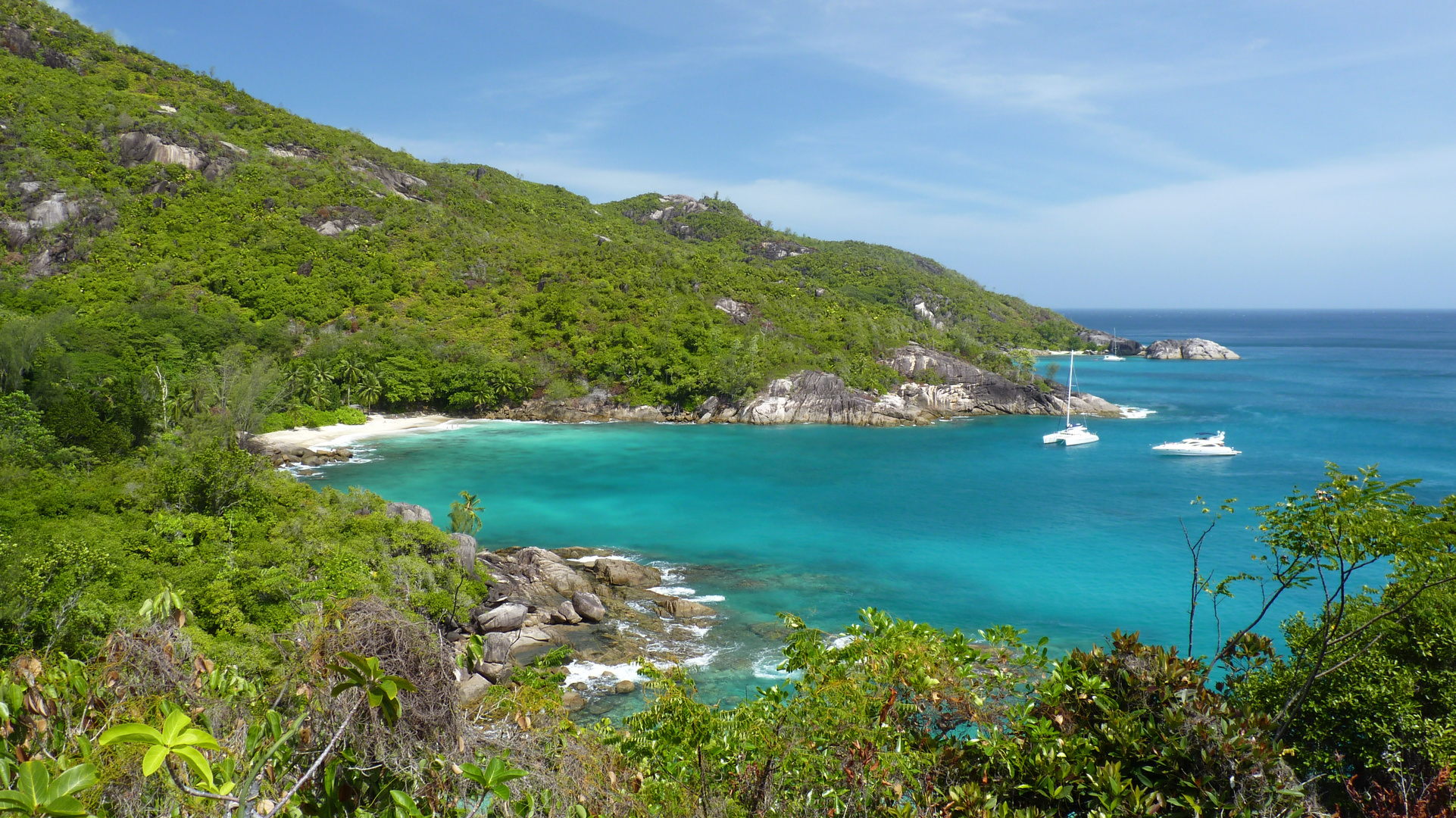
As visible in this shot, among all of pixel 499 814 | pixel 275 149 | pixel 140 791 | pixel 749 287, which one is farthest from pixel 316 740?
pixel 275 149

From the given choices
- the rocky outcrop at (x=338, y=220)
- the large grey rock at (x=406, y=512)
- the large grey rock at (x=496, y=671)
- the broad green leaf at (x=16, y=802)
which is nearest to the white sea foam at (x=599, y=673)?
the large grey rock at (x=496, y=671)

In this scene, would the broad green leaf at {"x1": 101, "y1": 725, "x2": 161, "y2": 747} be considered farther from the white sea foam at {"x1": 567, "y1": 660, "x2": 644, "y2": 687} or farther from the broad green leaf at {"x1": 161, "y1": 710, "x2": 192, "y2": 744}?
the white sea foam at {"x1": 567, "y1": 660, "x2": 644, "y2": 687}

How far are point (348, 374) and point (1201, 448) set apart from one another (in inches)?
2162

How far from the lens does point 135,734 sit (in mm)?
2086

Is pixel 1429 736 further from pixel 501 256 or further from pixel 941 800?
pixel 501 256

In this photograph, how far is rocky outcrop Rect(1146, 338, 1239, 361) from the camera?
10375cm

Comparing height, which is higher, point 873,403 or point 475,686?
point 873,403

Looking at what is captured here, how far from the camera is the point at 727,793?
524 cm

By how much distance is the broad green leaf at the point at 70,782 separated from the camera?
6.52ft

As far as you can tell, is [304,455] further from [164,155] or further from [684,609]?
[164,155]

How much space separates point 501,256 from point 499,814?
226 feet

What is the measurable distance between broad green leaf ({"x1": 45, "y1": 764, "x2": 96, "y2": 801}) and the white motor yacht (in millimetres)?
50341

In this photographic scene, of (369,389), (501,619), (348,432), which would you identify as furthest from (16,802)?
(369,389)

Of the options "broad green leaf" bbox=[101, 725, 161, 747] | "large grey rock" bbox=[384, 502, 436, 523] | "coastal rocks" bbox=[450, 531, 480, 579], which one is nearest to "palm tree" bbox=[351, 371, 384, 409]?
"large grey rock" bbox=[384, 502, 436, 523]
